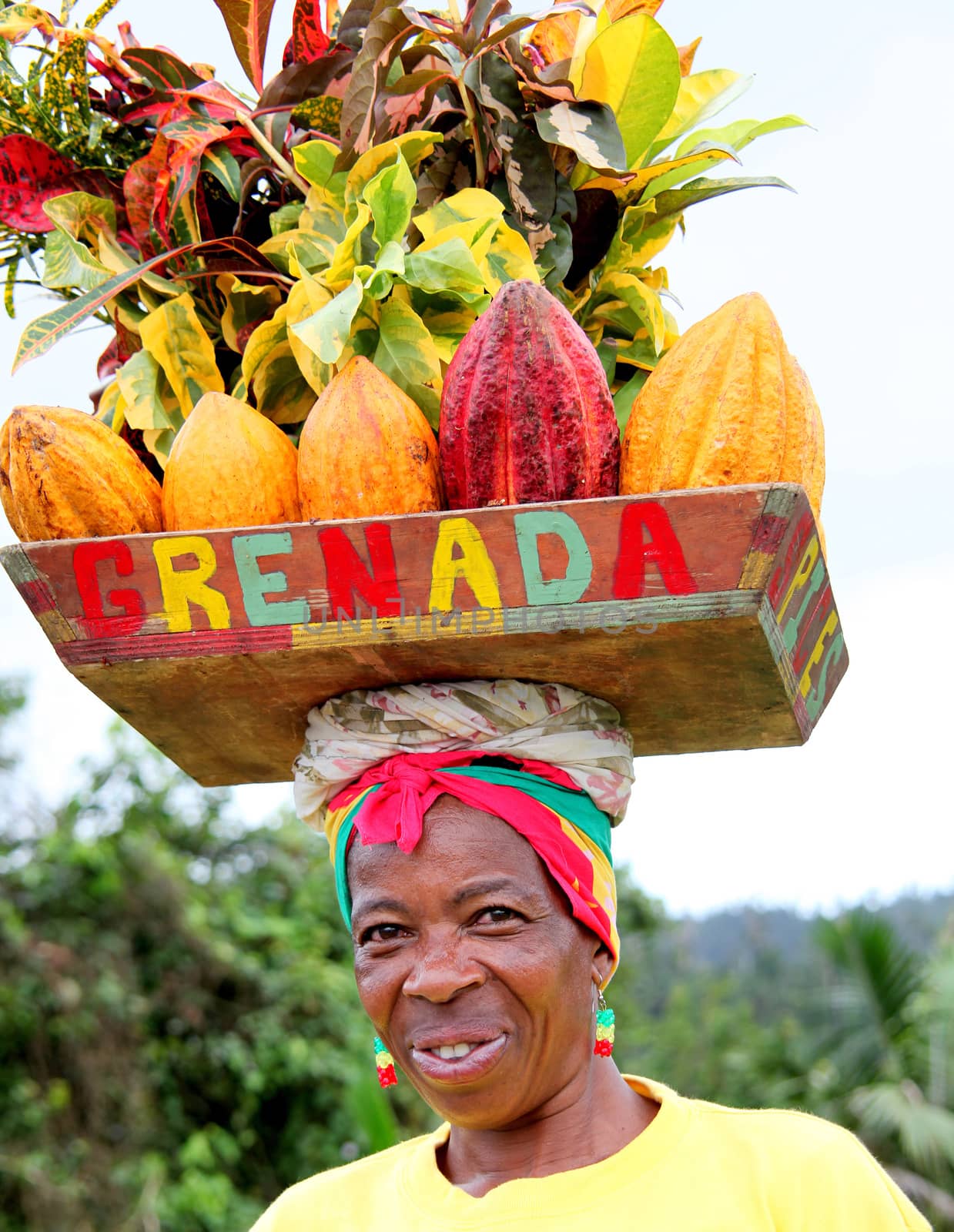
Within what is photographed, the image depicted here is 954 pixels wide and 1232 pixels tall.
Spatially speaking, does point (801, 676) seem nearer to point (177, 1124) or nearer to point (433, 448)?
point (433, 448)

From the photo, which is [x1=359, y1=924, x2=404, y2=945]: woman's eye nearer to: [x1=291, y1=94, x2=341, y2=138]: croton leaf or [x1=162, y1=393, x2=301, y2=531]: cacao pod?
[x1=162, y1=393, x2=301, y2=531]: cacao pod

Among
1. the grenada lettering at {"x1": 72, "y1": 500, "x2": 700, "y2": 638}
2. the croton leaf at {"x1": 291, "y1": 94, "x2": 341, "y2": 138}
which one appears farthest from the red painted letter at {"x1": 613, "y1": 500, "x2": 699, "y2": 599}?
the croton leaf at {"x1": 291, "y1": 94, "x2": 341, "y2": 138}

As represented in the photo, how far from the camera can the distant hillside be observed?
1858 centimetres

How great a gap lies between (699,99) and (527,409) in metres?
0.86

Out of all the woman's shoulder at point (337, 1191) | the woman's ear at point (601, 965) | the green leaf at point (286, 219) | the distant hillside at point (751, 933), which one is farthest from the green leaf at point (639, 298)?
the distant hillside at point (751, 933)

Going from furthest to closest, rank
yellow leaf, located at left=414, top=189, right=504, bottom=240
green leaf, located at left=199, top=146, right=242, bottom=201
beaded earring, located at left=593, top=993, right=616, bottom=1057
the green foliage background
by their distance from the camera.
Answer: the green foliage background
green leaf, located at left=199, top=146, right=242, bottom=201
yellow leaf, located at left=414, top=189, right=504, bottom=240
beaded earring, located at left=593, top=993, right=616, bottom=1057

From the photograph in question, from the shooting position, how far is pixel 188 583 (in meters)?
1.80

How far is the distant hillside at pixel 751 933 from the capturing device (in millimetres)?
18578

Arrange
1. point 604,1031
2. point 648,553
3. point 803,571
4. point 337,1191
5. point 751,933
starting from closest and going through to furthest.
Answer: point 648,553, point 803,571, point 604,1031, point 337,1191, point 751,933

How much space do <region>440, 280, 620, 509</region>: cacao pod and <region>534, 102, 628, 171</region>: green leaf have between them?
380 mm

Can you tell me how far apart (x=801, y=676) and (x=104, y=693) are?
1.02m

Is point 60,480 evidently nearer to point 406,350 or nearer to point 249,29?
point 406,350

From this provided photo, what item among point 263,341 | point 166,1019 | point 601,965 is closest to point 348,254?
point 263,341

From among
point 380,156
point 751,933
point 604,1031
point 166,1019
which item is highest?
point 380,156
